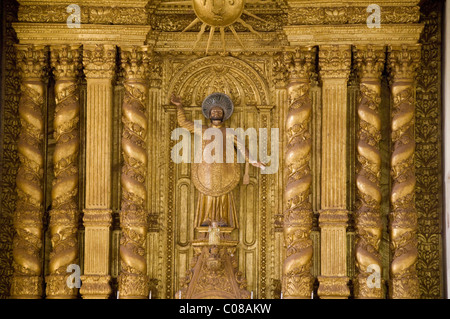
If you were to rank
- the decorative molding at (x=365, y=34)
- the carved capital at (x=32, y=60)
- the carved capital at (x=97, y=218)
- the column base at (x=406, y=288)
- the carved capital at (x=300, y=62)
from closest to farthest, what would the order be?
the column base at (x=406, y=288)
the carved capital at (x=97, y=218)
the decorative molding at (x=365, y=34)
the carved capital at (x=300, y=62)
the carved capital at (x=32, y=60)

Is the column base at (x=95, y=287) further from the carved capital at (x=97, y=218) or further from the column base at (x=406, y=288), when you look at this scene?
the column base at (x=406, y=288)

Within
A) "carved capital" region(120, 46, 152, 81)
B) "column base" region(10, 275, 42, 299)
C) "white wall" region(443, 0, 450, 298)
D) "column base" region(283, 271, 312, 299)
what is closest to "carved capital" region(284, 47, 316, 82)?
"white wall" region(443, 0, 450, 298)

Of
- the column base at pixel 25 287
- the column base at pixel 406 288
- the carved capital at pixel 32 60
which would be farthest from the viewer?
the carved capital at pixel 32 60

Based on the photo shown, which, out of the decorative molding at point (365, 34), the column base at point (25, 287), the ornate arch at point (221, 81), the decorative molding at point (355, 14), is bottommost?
the column base at point (25, 287)

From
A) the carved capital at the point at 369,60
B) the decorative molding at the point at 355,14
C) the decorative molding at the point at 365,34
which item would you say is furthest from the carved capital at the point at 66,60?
the carved capital at the point at 369,60

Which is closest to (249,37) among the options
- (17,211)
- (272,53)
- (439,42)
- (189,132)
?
(272,53)

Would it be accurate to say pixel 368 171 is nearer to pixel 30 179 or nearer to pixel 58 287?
pixel 58 287

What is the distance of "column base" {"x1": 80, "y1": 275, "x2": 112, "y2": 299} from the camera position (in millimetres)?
17844

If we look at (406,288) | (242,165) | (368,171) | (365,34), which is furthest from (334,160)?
(406,288)

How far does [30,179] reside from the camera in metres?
18.2

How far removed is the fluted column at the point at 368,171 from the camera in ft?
58.7

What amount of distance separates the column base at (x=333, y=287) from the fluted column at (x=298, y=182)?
0.66 feet

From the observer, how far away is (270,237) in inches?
730

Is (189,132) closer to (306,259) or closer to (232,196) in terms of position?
(232,196)
